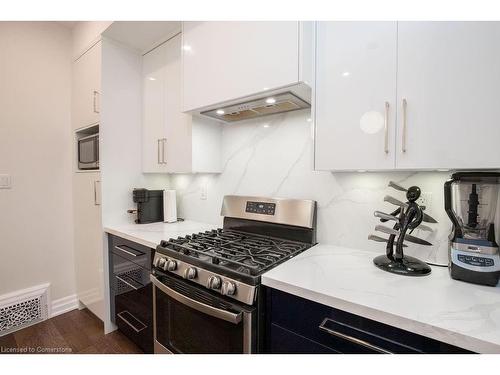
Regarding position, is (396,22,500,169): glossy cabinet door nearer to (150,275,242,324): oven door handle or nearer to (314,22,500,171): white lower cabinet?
(314,22,500,171): white lower cabinet

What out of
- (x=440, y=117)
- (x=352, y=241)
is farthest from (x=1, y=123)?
(x=440, y=117)

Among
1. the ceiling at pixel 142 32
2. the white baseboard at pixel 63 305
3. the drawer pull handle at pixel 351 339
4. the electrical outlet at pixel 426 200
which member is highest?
the ceiling at pixel 142 32

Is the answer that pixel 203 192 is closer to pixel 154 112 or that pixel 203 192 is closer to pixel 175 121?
pixel 175 121

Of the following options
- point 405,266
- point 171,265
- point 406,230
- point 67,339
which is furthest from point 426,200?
point 67,339

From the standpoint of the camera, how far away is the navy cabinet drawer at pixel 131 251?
1497mm

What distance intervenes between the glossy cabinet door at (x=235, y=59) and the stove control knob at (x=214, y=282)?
0.91 meters

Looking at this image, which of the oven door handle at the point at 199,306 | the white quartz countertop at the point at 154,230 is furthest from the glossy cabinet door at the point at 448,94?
the white quartz countertop at the point at 154,230

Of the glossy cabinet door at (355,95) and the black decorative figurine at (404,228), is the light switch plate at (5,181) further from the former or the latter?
the black decorative figurine at (404,228)

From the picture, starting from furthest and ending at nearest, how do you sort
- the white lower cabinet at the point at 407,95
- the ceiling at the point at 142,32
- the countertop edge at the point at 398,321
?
the ceiling at the point at 142,32, the white lower cabinet at the point at 407,95, the countertop edge at the point at 398,321

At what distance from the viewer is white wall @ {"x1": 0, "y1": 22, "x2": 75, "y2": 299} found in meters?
1.90

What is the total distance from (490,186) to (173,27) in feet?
6.74

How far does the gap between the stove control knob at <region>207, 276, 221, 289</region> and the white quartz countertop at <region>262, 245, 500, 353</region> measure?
20cm

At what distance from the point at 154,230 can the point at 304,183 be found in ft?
3.68
